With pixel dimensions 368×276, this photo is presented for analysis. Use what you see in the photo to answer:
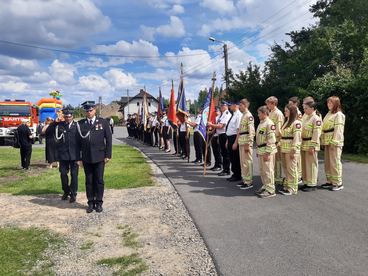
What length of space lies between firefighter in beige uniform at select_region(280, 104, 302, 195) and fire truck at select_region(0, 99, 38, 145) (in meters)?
21.8

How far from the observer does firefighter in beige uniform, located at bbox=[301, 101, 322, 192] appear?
8.46m

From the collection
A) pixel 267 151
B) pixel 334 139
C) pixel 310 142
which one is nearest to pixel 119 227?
pixel 267 151

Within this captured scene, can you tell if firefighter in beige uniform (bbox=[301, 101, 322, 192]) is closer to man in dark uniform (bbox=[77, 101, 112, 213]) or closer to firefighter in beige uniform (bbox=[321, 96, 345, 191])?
firefighter in beige uniform (bbox=[321, 96, 345, 191])

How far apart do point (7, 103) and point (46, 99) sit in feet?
31.7

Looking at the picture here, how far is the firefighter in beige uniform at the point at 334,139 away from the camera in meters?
8.66

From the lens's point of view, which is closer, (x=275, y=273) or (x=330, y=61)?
(x=275, y=273)

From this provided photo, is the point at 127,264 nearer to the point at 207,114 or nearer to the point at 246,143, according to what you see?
the point at 246,143

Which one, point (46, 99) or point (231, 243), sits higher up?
point (46, 99)

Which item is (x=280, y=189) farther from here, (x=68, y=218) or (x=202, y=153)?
(x=202, y=153)

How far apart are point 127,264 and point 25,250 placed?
161 centimetres

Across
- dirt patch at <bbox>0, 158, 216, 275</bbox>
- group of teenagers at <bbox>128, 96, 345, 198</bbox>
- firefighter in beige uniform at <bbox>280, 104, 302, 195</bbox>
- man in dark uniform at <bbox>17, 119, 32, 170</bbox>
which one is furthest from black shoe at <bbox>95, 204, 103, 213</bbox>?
man in dark uniform at <bbox>17, 119, 32, 170</bbox>

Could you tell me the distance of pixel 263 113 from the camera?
8320mm

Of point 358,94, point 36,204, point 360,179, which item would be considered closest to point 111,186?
point 36,204

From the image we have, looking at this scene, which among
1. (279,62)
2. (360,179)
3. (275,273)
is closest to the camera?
(275,273)
